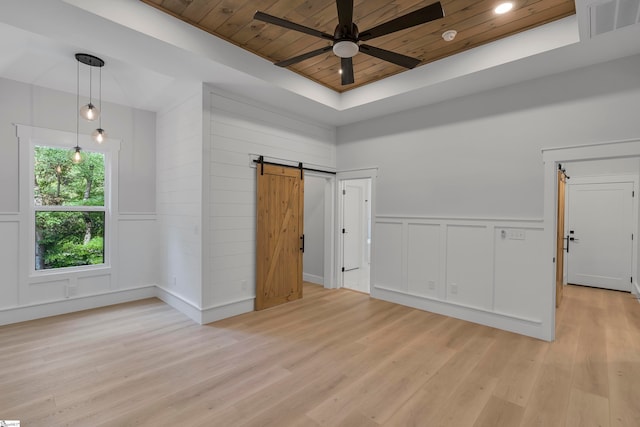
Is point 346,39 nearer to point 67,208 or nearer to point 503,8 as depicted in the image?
point 503,8

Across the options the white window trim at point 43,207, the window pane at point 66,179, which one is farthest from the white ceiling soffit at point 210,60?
the window pane at point 66,179

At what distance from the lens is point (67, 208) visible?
14.2 feet

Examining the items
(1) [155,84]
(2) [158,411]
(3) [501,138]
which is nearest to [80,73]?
(1) [155,84]

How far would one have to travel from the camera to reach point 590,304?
484 cm

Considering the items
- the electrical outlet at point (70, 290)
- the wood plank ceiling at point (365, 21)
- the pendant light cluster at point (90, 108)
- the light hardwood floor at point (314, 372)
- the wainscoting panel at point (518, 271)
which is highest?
the wood plank ceiling at point (365, 21)

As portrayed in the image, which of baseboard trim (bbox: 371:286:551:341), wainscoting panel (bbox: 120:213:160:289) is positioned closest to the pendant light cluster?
wainscoting panel (bbox: 120:213:160:289)

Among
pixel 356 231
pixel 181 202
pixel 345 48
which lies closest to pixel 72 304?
pixel 181 202

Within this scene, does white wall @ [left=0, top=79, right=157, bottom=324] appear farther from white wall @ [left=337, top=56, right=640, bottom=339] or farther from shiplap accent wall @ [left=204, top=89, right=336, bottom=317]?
white wall @ [left=337, top=56, right=640, bottom=339]

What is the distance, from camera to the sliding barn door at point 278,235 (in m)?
4.52

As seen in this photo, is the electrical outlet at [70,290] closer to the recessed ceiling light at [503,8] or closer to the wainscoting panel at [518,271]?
the wainscoting panel at [518,271]

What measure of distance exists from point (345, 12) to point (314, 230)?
4.57 m

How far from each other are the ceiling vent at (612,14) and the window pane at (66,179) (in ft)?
20.1

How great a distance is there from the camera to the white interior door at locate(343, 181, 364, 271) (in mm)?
7102

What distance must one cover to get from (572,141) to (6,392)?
5955 mm
